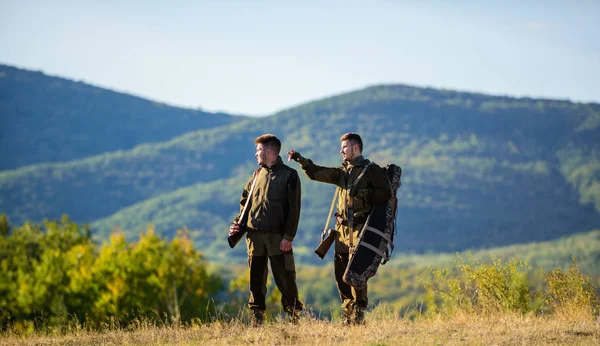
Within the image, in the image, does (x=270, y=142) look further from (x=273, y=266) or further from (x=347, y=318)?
(x=347, y=318)

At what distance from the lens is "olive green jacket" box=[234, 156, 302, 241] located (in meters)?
10.2

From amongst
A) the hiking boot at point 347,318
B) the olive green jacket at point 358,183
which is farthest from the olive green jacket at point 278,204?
the hiking boot at point 347,318

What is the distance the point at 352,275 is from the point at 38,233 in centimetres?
8055

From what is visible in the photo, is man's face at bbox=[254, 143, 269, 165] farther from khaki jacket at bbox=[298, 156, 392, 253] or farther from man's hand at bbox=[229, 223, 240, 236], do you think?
man's hand at bbox=[229, 223, 240, 236]

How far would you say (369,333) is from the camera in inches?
375

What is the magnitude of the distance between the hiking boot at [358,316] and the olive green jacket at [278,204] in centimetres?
113

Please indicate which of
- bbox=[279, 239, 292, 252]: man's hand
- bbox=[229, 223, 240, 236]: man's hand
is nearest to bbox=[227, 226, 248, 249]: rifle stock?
bbox=[229, 223, 240, 236]: man's hand

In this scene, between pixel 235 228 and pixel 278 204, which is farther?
pixel 235 228

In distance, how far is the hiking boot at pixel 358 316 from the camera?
1020 cm

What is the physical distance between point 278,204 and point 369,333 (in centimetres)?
188

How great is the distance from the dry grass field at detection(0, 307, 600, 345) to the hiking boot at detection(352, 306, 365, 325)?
129 millimetres

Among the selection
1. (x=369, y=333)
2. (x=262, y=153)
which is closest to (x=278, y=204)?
(x=262, y=153)

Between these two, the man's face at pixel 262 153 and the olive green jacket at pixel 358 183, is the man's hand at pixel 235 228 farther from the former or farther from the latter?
the olive green jacket at pixel 358 183

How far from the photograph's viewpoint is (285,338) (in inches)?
362
